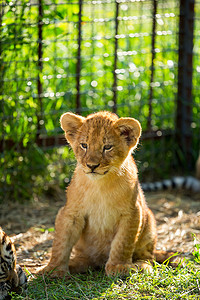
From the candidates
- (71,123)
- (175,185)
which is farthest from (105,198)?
(175,185)

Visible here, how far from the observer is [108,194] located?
4.85 meters

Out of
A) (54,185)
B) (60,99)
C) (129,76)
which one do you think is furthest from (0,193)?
(129,76)

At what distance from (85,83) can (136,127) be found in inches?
158

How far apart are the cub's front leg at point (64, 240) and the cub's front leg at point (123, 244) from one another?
357 mm

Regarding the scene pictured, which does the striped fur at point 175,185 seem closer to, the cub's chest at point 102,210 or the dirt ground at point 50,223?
the dirt ground at point 50,223

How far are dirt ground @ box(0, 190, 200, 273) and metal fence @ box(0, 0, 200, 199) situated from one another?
0.26m

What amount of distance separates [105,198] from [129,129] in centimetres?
63

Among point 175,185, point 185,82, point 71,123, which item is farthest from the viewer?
point 185,82

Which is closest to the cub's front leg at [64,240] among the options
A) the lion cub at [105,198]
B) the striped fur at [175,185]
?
the lion cub at [105,198]

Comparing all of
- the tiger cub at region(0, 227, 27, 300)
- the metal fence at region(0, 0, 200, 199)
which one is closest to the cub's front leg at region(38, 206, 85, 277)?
the tiger cub at region(0, 227, 27, 300)

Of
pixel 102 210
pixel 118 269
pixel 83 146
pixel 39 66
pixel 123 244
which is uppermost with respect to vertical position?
pixel 39 66

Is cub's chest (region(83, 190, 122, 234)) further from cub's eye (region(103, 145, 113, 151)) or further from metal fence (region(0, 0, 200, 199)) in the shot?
metal fence (region(0, 0, 200, 199))

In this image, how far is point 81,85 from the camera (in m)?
8.52

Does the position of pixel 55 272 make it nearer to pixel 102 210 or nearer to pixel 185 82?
pixel 102 210
